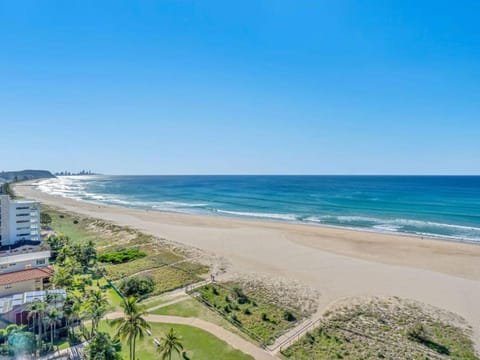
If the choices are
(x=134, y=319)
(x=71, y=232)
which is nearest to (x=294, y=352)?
(x=134, y=319)

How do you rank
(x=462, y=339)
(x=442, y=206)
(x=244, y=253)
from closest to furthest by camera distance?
(x=462, y=339)
(x=244, y=253)
(x=442, y=206)

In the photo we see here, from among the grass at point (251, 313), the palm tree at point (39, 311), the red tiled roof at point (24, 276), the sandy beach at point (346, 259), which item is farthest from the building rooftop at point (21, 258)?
the sandy beach at point (346, 259)

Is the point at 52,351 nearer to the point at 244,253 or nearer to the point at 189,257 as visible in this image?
the point at 189,257

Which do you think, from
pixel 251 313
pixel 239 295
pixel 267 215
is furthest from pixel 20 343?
pixel 267 215

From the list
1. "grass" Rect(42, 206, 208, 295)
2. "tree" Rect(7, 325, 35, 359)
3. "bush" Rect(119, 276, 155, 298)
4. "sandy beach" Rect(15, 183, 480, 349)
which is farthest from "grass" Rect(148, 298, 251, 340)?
"sandy beach" Rect(15, 183, 480, 349)

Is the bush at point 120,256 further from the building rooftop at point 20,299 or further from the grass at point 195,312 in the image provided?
the grass at point 195,312
